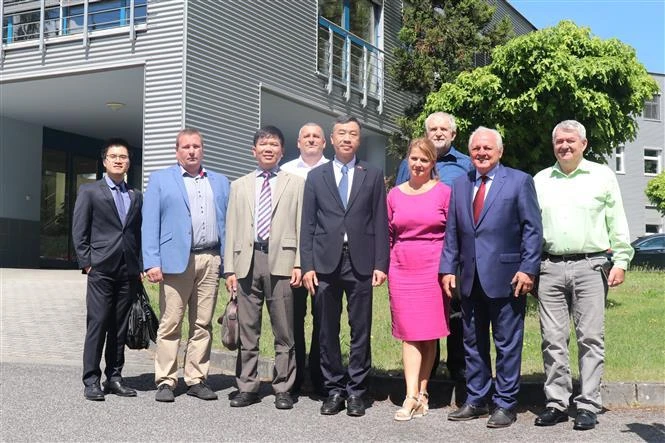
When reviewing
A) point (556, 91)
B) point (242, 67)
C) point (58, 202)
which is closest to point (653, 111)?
point (556, 91)

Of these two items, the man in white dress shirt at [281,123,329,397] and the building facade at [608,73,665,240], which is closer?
the man in white dress shirt at [281,123,329,397]

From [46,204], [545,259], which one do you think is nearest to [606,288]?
[545,259]

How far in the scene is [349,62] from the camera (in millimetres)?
20391

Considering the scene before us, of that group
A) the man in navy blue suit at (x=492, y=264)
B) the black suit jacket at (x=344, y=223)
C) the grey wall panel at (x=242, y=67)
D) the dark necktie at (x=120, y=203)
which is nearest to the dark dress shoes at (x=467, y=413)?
the man in navy blue suit at (x=492, y=264)

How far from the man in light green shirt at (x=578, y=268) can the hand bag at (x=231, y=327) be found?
95.3 inches

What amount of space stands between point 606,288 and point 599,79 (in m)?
10.2

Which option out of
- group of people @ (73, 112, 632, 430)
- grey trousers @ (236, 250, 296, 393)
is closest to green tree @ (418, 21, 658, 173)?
group of people @ (73, 112, 632, 430)

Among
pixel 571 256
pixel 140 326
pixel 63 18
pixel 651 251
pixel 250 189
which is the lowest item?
pixel 140 326

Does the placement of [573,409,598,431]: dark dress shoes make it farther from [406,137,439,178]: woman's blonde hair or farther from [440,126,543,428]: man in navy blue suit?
[406,137,439,178]: woman's blonde hair

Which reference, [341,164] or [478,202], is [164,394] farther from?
[478,202]

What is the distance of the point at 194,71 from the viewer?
14.6m

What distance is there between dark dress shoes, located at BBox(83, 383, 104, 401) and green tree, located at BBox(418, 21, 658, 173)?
36.8 ft

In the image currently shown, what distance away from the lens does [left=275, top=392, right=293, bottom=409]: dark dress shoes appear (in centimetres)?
582

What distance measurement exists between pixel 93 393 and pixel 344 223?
8.19ft
